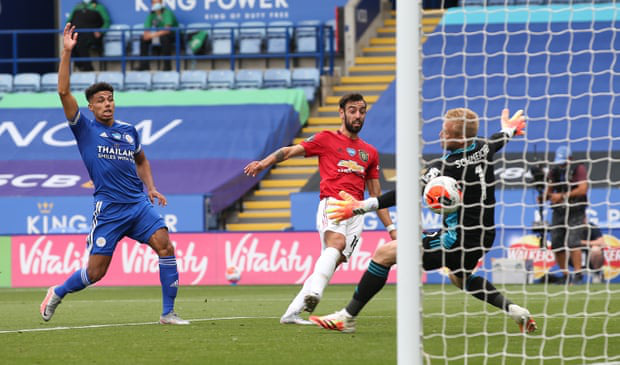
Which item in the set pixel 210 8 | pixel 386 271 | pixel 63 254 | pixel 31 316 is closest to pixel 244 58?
pixel 210 8

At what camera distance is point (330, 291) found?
52.7ft

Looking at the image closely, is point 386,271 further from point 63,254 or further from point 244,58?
point 244,58

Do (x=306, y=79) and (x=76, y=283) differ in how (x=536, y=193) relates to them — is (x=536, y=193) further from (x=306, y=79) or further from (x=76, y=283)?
(x=76, y=283)

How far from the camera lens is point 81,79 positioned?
88.2 feet

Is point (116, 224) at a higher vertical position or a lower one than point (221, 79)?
higher

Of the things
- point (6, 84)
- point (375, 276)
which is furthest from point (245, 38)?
point (375, 276)

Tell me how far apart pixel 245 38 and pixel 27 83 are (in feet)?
16.5

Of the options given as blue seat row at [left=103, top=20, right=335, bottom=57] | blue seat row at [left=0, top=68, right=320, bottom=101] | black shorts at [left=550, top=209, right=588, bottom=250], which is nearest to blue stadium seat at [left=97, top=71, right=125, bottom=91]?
blue seat row at [left=0, top=68, right=320, bottom=101]

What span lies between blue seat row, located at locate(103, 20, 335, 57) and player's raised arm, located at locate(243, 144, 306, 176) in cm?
1653

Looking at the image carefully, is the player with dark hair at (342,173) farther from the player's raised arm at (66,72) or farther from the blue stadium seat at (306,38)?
the blue stadium seat at (306,38)

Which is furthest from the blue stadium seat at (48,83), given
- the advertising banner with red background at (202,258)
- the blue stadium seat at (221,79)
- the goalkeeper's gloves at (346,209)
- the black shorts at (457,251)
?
the goalkeeper's gloves at (346,209)

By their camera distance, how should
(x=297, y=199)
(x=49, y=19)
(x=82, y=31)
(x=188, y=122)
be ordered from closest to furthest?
1. (x=297, y=199)
2. (x=188, y=122)
3. (x=82, y=31)
4. (x=49, y=19)

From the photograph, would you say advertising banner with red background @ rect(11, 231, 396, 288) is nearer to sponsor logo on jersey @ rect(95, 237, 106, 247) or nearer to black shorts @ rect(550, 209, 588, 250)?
black shorts @ rect(550, 209, 588, 250)

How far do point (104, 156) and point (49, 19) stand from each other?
71.2ft
